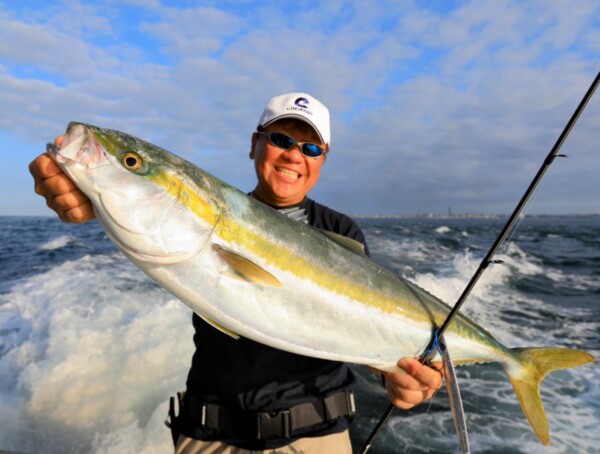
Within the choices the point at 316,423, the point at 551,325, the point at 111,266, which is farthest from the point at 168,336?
the point at 551,325

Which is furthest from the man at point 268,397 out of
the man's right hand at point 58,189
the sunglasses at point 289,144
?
the man's right hand at point 58,189

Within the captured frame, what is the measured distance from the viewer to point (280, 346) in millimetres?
2143

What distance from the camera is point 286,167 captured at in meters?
2.94

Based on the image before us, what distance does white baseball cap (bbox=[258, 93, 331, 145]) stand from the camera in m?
2.98

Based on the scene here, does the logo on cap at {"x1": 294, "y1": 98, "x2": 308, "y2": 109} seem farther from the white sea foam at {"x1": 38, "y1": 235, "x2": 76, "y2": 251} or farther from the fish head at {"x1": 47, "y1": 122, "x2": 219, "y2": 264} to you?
the white sea foam at {"x1": 38, "y1": 235, "x2": 76, "y2": 251}

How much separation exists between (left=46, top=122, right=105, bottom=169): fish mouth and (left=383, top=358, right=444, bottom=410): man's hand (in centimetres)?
195

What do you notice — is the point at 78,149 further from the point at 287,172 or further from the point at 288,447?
the point at 288,447

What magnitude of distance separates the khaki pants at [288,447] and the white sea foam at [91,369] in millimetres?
2287

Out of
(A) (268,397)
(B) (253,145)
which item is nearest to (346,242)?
(A) (268,397)

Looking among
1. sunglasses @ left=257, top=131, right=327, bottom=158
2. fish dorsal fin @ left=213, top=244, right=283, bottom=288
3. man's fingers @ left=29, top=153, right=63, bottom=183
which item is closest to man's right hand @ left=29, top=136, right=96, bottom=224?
man's fingers @ left=29, top=153, right=63, bottom=183

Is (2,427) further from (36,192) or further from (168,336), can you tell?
(36,192)

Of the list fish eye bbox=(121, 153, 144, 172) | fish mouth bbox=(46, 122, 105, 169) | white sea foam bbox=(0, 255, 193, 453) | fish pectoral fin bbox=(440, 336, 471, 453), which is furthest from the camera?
white sea foam bbox=(0, 255, 193, 453)

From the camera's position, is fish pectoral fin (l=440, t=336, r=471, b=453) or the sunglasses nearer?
fish pectoral fin (l=440, t=336, r=471, b=453)

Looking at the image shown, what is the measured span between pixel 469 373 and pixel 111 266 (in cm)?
1122
